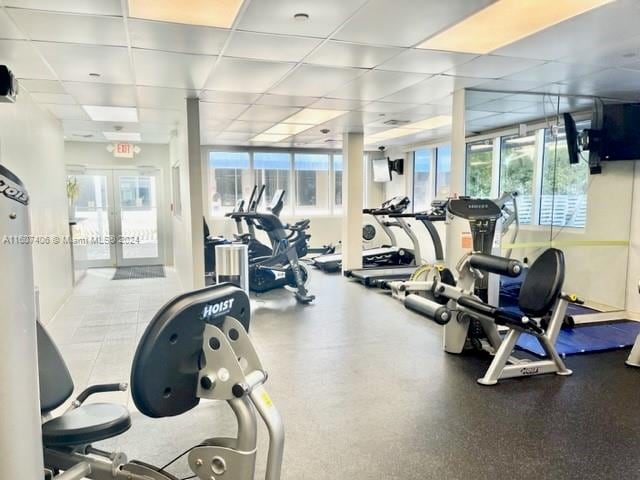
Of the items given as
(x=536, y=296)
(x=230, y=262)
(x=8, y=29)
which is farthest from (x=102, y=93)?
(x=536, y=296)

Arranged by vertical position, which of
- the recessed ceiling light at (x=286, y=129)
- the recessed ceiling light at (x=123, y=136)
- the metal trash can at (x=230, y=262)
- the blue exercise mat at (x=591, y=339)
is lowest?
the blue exercise mat at (x=591, y=339)

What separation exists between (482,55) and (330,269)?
524 cm

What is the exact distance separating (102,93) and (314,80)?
2251 mm

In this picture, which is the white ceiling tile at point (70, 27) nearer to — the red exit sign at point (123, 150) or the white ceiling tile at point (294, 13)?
the white ceiling tile at point (294, 13)

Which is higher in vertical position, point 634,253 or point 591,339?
point 634,253

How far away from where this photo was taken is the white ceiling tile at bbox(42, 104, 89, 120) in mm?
5477

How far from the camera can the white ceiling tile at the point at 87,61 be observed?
3.37 m

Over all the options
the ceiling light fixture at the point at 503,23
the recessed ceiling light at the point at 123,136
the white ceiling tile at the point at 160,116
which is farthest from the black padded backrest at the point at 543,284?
the recessed ceiling light at the point at 123,136

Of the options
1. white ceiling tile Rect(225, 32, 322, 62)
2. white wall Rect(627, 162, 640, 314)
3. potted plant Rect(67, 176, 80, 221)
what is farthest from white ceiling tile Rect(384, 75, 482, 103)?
potted plant Rect(67, 176, 80, 221)

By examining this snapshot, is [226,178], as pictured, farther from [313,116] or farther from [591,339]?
[591,339]

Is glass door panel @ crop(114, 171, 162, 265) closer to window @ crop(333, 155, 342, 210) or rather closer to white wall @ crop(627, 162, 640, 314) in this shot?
window @ crop(333, 155, 342, 210)

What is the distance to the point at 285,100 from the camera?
5.27 metres

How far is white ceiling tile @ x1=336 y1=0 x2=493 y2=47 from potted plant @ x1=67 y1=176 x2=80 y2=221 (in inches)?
278

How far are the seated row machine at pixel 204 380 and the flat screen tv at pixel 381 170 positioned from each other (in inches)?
364
